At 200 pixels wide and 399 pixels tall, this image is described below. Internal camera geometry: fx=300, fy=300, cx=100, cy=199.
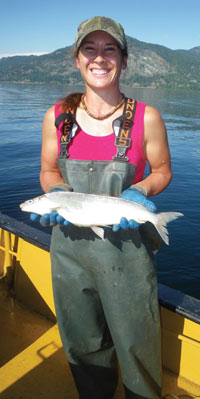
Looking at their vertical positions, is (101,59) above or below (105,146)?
above

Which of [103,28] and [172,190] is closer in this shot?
[103,28]

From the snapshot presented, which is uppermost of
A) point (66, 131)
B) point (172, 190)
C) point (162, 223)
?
point (66, 131)

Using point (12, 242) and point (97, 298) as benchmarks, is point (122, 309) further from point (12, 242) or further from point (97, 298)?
point (12, 242)

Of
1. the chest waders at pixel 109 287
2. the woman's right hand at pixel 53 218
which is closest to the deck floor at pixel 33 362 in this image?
the chest waders at pixel 109 287

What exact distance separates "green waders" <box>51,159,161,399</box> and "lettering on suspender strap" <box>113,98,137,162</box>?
0.10m

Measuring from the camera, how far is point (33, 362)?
4.25 meters

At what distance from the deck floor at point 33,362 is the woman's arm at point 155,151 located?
8.60 ft

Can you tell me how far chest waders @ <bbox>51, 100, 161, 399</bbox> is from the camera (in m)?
3.08

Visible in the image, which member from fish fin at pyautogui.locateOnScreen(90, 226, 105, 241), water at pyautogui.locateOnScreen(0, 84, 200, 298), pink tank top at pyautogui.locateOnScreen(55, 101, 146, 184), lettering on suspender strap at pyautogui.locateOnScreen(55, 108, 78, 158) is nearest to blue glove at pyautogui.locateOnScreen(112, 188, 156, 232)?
fish fin at pyautogui.locateOnScreen(90, 226, 105, 241)

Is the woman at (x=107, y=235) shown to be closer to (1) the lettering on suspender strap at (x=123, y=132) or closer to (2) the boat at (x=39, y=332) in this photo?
(1) the lettering on suspender strap at (x=123, y=132)

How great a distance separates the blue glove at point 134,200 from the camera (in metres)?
2.99

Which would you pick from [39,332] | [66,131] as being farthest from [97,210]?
[39,332]

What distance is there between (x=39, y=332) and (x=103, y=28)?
14.2ft

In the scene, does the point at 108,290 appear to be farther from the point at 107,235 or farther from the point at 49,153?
the point at 49,153
